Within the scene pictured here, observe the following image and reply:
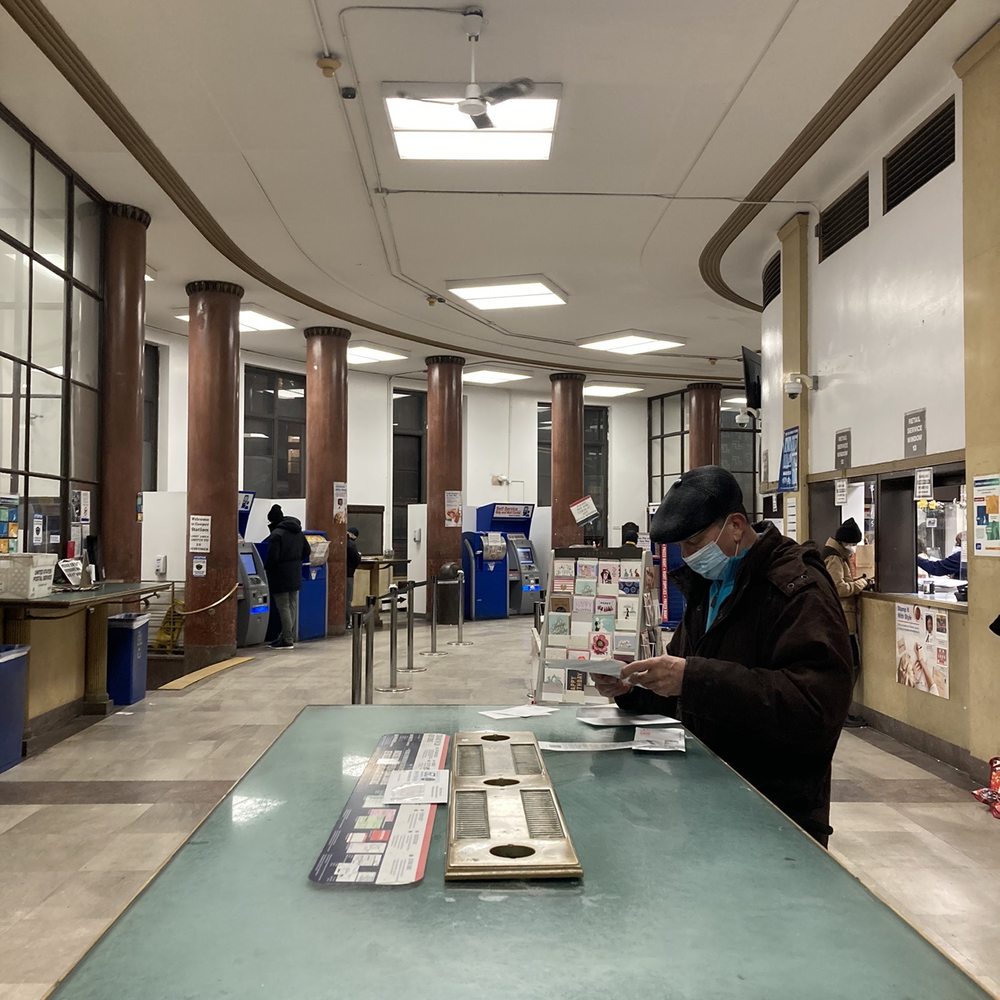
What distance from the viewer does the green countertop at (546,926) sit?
110 centimetres

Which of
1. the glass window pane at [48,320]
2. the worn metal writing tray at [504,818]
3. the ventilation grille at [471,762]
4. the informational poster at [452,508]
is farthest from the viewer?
the informational poster at [452,508]

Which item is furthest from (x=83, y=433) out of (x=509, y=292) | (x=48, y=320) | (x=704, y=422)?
(x=704, y=422)

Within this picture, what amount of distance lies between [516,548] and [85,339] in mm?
8596

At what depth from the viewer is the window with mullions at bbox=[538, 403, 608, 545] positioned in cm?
1759

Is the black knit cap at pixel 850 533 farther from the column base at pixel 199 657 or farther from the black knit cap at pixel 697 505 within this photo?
the column base at pixel 199 657

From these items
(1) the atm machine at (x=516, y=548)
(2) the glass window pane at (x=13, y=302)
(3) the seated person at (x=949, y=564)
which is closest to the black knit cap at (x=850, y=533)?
(3) the seated person at (x=949, y=564)

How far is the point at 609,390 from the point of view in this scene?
16.5 meters

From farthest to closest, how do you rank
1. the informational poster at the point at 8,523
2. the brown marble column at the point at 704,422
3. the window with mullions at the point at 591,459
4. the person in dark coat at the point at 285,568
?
the window with mullions at the point at 591,459 < the brown marble column at the point at 704,422 < the person in dark coat at the point at 285,568 < the informational poster at the point at 8,523

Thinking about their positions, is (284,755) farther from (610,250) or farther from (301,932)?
(610,250)

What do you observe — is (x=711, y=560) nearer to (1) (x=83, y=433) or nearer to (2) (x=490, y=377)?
(1) (x=83, y=433)

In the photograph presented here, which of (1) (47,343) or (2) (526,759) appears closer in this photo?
(2) (526,759)

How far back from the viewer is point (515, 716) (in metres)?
2.54

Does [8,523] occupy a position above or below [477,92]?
below

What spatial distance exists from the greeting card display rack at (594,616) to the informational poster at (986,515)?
180 centimetres
